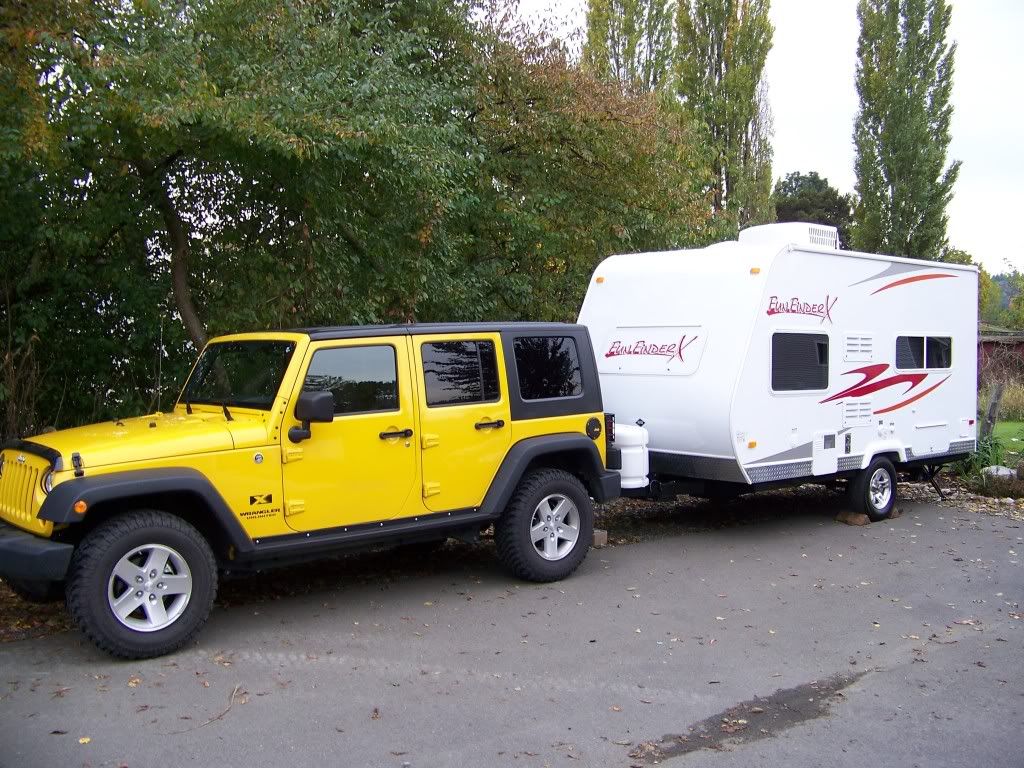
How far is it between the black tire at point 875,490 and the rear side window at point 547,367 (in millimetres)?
4284

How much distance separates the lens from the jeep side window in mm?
6578

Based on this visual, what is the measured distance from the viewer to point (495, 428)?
24.1ft

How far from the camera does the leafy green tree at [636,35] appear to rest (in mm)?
21375

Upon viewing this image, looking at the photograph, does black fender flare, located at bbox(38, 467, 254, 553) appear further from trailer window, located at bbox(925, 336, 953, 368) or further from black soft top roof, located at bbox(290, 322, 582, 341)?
trailer window, located at bbox(925, 336, 953, 368)

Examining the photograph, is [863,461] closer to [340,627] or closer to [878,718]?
[878,718]

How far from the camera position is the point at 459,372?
731 cm

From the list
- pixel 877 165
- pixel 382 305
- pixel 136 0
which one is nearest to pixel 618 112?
pixel 382 305

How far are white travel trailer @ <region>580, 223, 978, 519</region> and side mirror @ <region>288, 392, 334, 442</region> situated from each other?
10.7 feet

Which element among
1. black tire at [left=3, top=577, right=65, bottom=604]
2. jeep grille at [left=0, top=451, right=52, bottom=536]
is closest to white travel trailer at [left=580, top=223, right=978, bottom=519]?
black tire at [left=3, top=577, right=65, bottom=604]

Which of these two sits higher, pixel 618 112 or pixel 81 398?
pixel 618 112

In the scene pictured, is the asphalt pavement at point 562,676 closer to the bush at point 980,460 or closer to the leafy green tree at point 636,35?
the bush at point 980,460

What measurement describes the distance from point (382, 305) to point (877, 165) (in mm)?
23380

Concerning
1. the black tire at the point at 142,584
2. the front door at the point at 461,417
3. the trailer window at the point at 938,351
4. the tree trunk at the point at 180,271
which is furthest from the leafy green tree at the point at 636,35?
the black tire at the point at 142,584

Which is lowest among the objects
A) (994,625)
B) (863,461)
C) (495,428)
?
(994,625)
